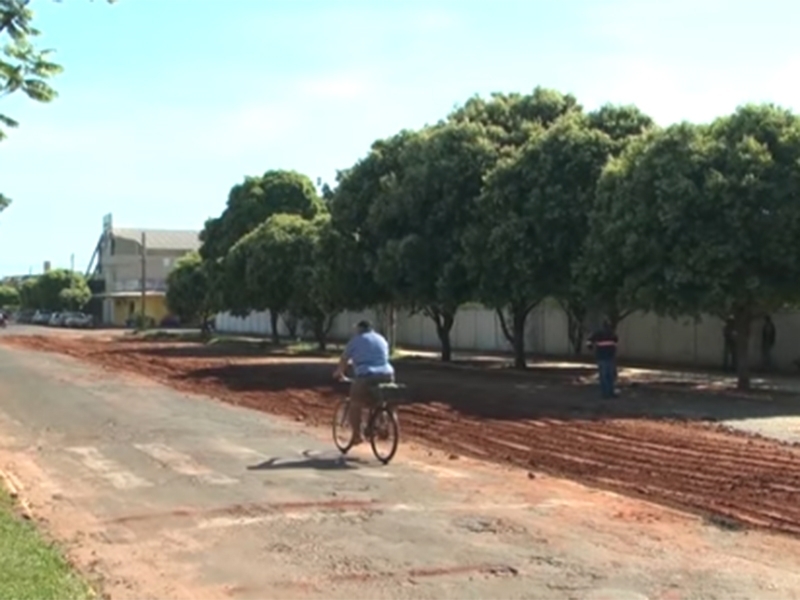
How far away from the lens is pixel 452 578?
27.1 feet

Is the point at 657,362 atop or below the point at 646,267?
below

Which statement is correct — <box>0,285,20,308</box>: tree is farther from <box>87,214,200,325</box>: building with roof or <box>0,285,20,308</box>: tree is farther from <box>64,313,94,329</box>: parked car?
<box>64,313,94,329</box>: parked car

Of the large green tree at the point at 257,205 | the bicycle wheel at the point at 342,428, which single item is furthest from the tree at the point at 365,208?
the large green tree at the point at 257,205

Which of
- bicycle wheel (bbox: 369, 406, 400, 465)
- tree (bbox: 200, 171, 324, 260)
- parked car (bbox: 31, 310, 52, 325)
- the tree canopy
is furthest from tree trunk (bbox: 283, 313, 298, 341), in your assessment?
parked car (bbox: 31, 310, 52, 325)

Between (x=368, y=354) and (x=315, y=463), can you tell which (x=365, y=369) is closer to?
(x=368, y=354)

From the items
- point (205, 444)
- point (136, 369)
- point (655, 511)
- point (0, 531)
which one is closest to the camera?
point (0, 531)

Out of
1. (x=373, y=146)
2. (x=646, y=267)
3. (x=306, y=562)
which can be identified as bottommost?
(x=306, y=562)

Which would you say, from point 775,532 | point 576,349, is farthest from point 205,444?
point 576,349

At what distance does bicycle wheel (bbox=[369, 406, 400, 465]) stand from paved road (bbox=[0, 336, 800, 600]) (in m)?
0.26

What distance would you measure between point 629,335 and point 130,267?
296ft

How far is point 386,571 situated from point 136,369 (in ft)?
94.0

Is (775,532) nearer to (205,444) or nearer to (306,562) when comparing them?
(306,562)

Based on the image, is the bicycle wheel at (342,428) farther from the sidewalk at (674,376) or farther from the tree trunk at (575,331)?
the tree trunk at (575,331)

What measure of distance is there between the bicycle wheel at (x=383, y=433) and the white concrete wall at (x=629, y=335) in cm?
1612
